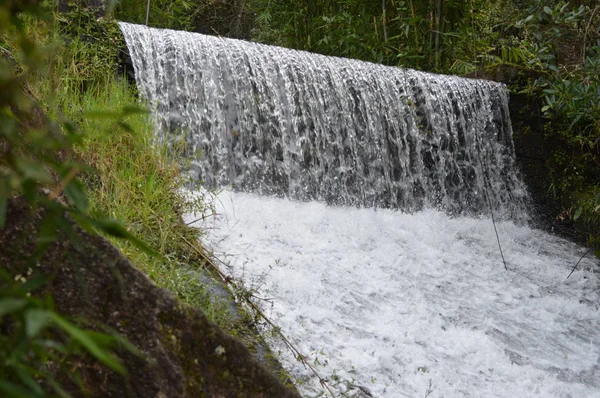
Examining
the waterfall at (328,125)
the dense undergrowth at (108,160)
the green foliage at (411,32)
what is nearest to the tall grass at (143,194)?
the dense undergrowth at (108,160)

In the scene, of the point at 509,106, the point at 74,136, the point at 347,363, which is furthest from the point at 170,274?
the point at 509,106

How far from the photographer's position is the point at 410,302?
12.3 ft

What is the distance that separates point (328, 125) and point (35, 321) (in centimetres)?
548

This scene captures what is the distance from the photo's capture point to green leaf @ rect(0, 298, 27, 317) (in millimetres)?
619

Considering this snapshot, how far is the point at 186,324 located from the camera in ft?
4.87

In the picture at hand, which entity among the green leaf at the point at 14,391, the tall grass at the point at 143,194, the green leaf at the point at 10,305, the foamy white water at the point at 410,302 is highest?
the green leaf at the point at 10,305

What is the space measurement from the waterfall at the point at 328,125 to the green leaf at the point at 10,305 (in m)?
4.22

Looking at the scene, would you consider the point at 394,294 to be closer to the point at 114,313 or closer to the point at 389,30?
the point at 114,313

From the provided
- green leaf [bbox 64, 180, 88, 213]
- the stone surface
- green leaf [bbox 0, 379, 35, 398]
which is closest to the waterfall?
the stone surface

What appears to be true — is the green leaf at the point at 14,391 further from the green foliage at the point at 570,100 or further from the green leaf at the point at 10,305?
the green foliage at the point at 570,100

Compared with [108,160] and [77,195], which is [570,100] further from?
[77,195]

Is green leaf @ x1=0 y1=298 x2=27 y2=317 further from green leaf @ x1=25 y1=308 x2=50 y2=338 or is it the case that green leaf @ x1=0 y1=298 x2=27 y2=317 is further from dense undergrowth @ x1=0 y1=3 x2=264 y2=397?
dense undergrowth @ x1=0 y1=3 x2=264 y2=397

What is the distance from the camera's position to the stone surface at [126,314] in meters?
1.27

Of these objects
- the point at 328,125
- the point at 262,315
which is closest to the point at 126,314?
the point at 262,315
